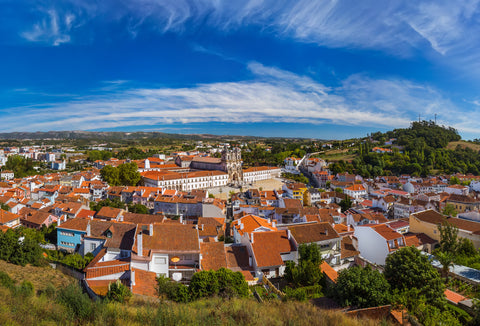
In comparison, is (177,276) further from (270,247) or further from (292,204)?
(292,204)

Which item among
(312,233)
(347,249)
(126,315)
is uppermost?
(126,315)

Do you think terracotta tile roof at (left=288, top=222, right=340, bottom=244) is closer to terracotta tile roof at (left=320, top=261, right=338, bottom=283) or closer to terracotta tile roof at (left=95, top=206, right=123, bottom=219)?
terracotta tile roof at (left=320, top=261, right=338, bottom=283)

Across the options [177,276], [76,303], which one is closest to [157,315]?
[76,303]

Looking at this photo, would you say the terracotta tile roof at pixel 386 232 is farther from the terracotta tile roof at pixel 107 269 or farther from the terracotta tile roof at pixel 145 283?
the terracotta tile roof at pixel 107 269

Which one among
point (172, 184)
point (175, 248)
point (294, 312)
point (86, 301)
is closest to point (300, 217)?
point (175, 248)

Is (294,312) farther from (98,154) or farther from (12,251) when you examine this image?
(98,154)

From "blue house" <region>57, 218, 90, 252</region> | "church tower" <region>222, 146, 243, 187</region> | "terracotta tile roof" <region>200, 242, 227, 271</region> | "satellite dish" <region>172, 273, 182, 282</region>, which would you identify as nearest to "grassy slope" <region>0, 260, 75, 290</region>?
"blue house" <region>57, 218, 90, 252</region>
